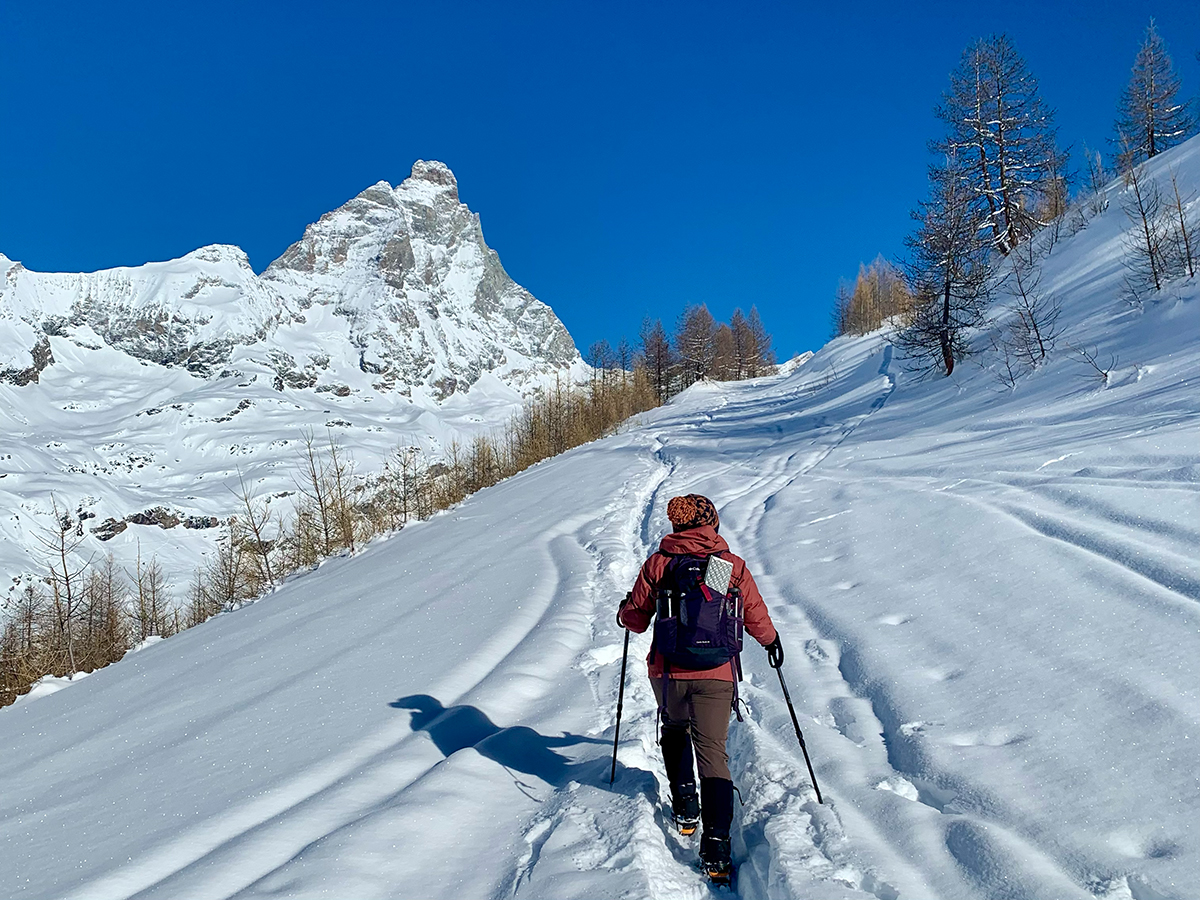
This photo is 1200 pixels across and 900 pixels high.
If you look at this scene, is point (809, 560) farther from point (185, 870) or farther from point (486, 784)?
point (185, 870)

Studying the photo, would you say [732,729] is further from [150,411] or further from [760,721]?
[150,411]

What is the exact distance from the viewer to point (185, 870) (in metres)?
3.48

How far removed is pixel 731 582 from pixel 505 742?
7.31 feet

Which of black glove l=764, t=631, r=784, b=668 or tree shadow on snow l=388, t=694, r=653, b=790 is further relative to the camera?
tree shadow on snow l=388, t=694, r=653, b=790

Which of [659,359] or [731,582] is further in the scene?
[659,359]

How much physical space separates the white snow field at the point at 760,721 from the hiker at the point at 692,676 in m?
0.32

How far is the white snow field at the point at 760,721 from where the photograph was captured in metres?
3.04

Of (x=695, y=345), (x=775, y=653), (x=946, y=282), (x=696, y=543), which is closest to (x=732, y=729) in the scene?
(x=775, y=653)

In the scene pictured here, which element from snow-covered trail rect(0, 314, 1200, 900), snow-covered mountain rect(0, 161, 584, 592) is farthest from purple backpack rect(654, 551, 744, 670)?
snow-covered mountain rect(0, 161, 584, 592)

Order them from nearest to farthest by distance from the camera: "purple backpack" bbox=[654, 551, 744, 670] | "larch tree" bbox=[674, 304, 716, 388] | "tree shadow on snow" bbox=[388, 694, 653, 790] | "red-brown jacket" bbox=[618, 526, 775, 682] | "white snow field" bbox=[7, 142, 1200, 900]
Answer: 1. "white snow field" bbox=[7, 142, 1200, 900]
2. "purple backpack" bbox=[654, 551, 744, 670]
3. "red-brown jacket" bbox=[618, 526, 775, 682]
4. "tree shadow on snow" bbox=[388, 694, 653, 790]
5. "larch tree" bbox=[674, 304, 716, 388]

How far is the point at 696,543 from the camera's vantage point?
11.2ft

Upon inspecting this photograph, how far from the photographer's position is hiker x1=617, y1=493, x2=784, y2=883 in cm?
329

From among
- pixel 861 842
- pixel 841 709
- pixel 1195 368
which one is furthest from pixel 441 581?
pixel 1195 368

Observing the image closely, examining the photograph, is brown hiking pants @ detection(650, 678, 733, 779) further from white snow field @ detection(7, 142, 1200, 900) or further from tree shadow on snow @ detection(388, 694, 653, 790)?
tree shadow on snow @ detection(388, 694, 653, 790)
